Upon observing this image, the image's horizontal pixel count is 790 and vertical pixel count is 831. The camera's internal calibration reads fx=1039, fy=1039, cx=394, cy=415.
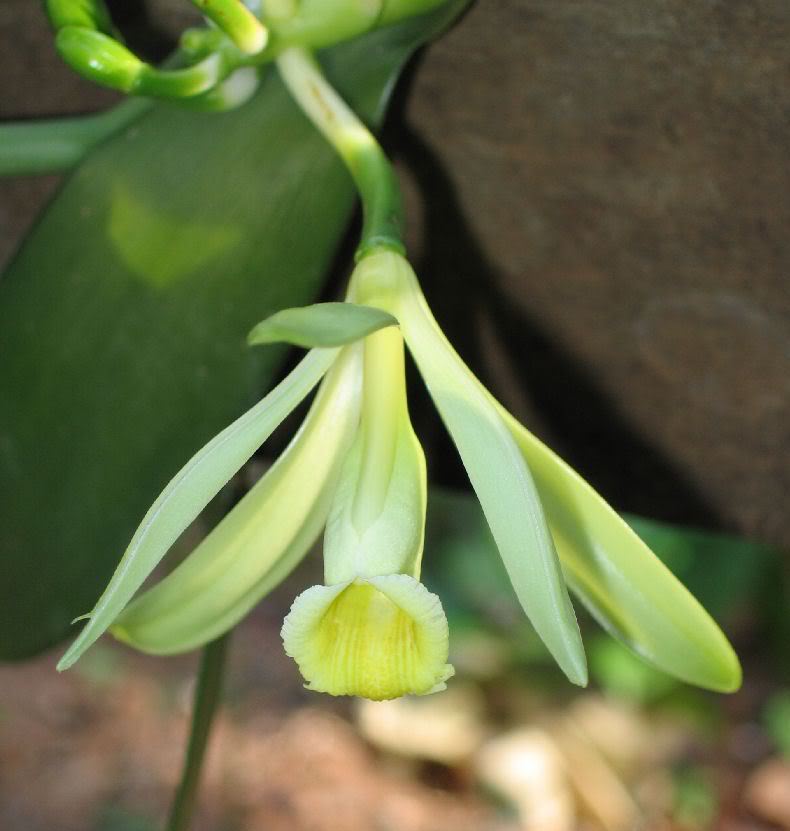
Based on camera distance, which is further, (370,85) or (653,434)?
(653,434)

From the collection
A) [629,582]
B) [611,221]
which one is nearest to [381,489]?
[629,582]

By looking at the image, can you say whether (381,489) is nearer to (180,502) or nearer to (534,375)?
(180,502)

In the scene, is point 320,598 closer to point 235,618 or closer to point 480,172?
point 235,618

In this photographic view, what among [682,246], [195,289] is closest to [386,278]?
[195,289]

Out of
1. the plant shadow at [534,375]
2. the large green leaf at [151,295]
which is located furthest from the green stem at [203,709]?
the plant shadow at [534,375]

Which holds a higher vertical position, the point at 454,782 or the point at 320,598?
the point at 320,598

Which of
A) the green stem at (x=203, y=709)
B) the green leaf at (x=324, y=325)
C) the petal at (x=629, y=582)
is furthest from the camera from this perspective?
the green stem at (x=203, y=709)

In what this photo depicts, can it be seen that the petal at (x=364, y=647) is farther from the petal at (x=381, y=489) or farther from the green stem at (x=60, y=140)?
the green stem at (x=60, y=140)
